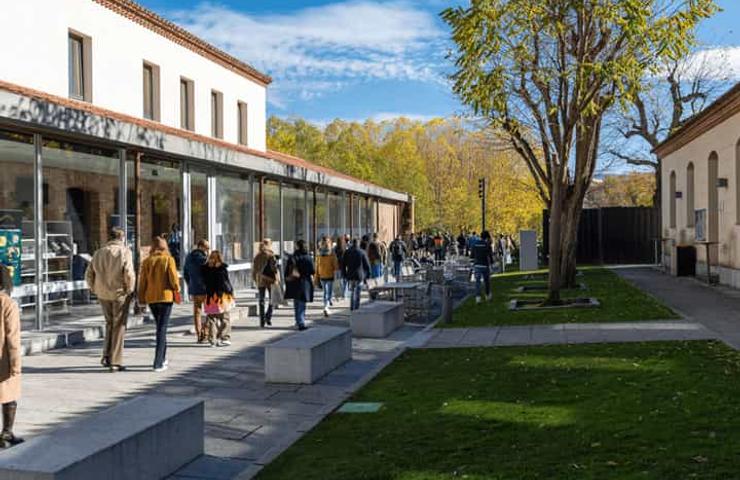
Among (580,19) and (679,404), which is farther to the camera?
(580,19)

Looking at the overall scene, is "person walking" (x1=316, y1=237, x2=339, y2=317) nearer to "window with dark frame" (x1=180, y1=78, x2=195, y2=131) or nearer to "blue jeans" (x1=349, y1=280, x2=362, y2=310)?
"blue jeans" (x1=349, y1=280, x2=362, y2=310)

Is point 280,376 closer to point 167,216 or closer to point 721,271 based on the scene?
point 167,216

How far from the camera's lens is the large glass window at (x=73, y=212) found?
50.1 feet

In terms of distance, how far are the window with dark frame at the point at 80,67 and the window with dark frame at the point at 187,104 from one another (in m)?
6.28

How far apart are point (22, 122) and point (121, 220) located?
4634 millimetres

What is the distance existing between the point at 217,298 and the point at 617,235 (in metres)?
29.1

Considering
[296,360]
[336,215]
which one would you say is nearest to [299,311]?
[296,360]

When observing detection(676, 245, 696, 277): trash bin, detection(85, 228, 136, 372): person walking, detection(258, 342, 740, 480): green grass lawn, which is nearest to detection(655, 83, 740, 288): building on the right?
detection(676, 245, 696, 277): trash bin

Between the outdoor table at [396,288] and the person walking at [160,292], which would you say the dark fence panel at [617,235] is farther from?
the person walking at [160,292]

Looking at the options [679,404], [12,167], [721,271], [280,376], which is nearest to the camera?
[679,404]

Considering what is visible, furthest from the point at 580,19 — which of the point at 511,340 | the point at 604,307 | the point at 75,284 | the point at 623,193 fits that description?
the point at 623,193

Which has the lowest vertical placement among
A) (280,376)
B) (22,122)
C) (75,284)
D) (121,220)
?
(280,376)

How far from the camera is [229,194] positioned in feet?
Result: 78.3

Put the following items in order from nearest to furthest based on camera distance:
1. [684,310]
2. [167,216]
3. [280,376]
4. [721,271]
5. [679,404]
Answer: [679,404] < [280,376] < [684,310] < [167,216] < [721,271]
